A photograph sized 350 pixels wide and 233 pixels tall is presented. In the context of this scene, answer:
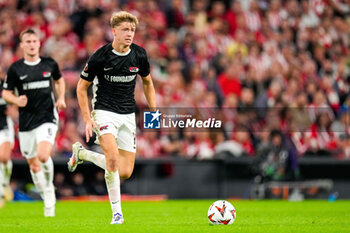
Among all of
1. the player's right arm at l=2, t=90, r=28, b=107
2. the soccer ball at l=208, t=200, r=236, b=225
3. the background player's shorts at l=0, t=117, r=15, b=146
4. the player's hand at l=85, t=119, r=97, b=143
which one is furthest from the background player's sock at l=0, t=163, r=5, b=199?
the soccer ball at l=208, t=200, r=236, b=225

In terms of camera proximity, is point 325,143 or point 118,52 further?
point 325,143

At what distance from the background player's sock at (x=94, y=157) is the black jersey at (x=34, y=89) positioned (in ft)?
4.58

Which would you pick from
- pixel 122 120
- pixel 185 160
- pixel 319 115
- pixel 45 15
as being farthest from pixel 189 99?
pixel 122 120

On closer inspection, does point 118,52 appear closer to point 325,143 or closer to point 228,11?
point 325,143

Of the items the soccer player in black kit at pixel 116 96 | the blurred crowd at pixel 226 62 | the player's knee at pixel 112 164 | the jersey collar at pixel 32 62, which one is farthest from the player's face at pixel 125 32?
the blurred crowd at pixel 226 62

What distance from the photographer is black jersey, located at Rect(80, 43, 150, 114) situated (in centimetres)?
906

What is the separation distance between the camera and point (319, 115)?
1834 centimetres

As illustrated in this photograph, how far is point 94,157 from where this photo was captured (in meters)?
9.87

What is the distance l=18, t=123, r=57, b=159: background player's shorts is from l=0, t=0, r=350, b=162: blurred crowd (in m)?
5.06

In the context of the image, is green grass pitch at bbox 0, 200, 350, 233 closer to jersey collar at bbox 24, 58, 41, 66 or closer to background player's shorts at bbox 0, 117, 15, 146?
background player's shorts at bbox 0, 117, 15, 146

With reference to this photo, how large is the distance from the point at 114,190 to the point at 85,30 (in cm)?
1087

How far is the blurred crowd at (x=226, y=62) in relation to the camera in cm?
1750

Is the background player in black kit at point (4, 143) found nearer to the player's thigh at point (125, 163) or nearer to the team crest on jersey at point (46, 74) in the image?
the team crest on jersey at point (46, 74)

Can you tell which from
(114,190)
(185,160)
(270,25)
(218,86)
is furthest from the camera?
(270,25)
